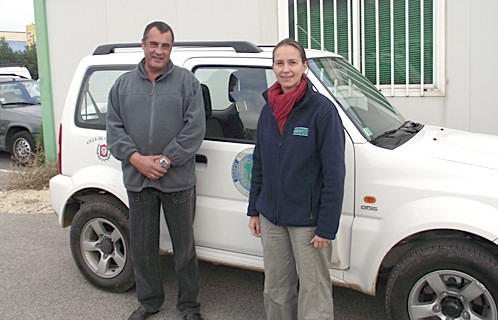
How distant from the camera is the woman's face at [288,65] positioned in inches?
116

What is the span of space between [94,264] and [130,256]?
0.45 meters

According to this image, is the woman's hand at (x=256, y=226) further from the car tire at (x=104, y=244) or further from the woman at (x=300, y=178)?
the car tire at (x=104, y=244)

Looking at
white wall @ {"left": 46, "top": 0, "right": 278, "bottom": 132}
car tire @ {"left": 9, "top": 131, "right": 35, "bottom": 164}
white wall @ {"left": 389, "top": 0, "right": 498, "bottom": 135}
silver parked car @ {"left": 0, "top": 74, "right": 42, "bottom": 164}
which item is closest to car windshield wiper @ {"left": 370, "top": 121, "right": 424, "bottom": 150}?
white wall @ {"left": 389, "top": 0, "right": 498, "bottom": 135}

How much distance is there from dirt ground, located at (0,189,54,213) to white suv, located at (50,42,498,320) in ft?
9.49

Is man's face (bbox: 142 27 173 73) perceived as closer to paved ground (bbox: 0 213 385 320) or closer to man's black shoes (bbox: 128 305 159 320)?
man's black shoes (bbox: 128 305 159 320)

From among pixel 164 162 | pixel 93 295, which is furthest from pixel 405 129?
pixel 93 295

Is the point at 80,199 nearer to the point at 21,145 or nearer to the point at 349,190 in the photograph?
the point at 349,190

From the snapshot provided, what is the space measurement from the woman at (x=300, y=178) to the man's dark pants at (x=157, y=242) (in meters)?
0.75

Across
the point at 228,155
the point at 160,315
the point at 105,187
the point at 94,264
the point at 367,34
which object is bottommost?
the point at 160,315

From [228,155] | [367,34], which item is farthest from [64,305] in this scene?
[367,34]

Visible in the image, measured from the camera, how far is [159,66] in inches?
144

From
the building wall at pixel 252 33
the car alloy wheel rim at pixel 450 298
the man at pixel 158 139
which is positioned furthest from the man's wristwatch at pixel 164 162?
the building wall at pixel 252 33

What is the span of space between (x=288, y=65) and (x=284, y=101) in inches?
7.8

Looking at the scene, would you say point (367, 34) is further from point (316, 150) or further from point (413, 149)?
point (316, 150)
